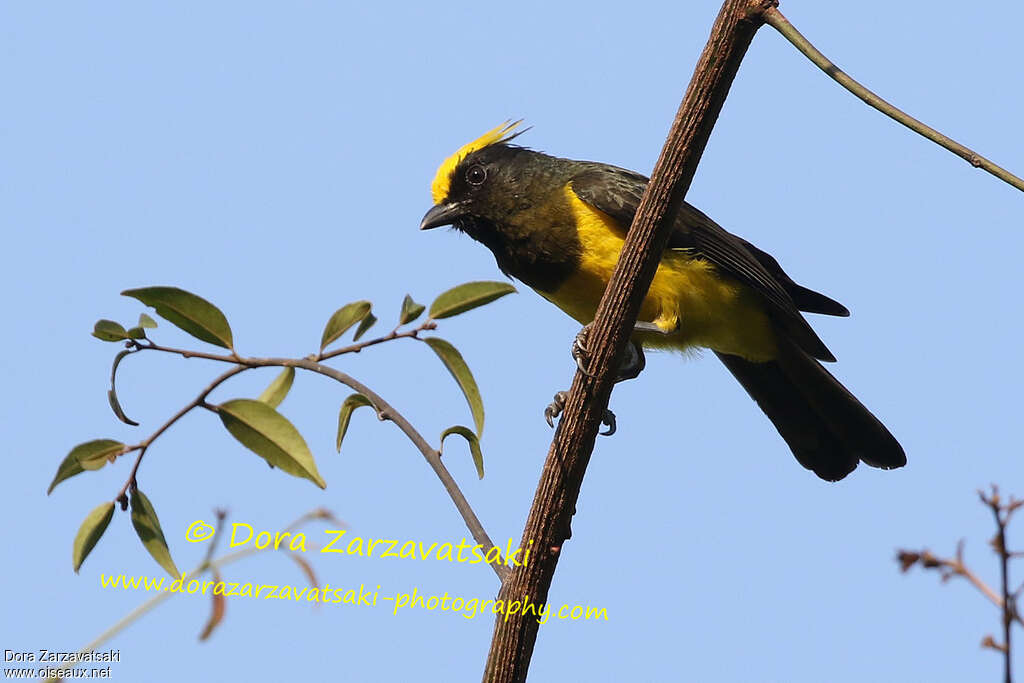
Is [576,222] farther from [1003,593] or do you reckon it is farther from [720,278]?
[1003,593]

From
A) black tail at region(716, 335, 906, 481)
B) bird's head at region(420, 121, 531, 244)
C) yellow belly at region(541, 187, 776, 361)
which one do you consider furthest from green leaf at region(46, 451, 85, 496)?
black tail at region(716, 335, 906, 481)

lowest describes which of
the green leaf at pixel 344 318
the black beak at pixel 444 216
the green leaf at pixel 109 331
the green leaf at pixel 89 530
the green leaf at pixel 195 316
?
the green leaf at pixel 89 530

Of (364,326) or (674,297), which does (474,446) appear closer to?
(364,326)

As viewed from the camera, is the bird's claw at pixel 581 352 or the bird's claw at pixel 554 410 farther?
the bird's claw at pixel 554 410

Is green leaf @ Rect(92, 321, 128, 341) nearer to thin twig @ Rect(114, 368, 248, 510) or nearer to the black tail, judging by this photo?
thin twig @ Rect(114, 368, 248, 510)

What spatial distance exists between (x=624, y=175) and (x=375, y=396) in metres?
2.98

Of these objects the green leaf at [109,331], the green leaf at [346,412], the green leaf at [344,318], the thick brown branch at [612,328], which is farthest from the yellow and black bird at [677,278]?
the green leaf at [109,331]

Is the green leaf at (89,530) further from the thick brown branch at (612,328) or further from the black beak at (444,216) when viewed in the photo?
the black beak at (444,216)

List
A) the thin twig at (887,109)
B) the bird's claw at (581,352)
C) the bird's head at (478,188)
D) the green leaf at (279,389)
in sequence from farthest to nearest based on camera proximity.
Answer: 1. the bird's head at (478,188)
2. the bird's claw at (581,352)
3. the green leaf at (279,389)
4. the thin twig at (887,109)

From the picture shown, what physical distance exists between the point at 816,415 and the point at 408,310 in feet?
11.6

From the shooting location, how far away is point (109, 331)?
8.24 ft

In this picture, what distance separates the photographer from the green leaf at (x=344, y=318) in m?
2.72

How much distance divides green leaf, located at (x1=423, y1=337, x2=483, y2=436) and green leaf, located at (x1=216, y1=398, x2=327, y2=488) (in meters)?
0.55

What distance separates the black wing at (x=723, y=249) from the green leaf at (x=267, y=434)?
Result: 2711 millimetres
